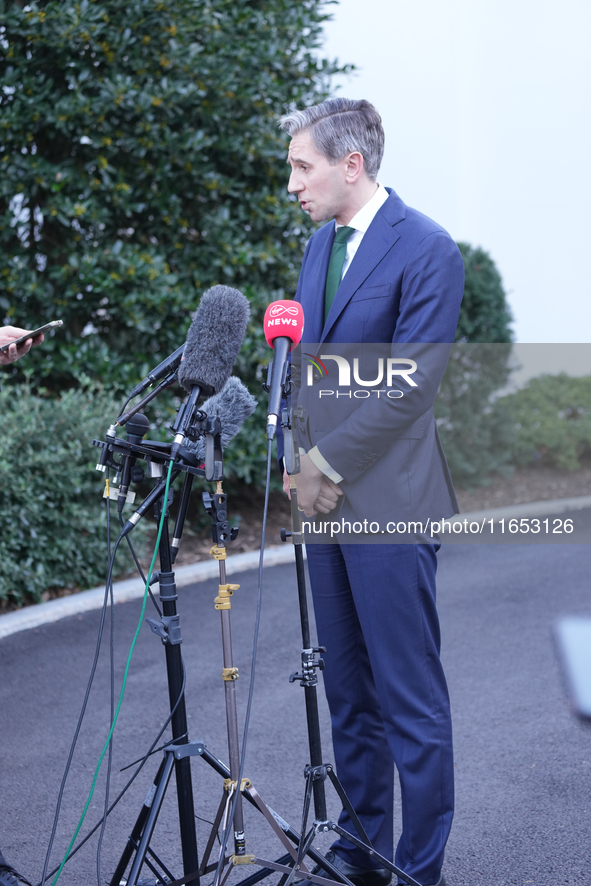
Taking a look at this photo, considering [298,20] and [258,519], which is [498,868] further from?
[298,20]

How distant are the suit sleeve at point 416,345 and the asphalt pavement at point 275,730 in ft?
5.01

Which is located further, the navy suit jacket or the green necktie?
the green necktie

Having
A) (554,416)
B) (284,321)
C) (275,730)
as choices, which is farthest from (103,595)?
(554,416)

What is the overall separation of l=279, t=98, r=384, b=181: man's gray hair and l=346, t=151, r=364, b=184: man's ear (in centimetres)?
2

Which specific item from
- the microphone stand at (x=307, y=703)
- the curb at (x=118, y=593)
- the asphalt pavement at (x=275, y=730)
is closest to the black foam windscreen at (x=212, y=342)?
the microphone stand at (x=307, y=703)

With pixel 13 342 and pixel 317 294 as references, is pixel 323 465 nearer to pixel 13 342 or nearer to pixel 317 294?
pixel 317 294

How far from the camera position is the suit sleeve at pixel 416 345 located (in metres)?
2.23

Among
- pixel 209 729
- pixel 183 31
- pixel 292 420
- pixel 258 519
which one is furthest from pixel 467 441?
pixel 292 420

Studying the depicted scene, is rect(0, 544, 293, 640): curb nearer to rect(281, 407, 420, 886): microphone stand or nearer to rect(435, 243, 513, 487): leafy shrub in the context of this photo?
rect(435, 243, 513, 487): leafy shrub

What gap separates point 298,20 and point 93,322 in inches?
127

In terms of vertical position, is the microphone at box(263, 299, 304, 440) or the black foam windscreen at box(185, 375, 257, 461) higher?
the microphone at box(263, 299, 304, 440)

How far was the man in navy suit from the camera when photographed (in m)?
2.27

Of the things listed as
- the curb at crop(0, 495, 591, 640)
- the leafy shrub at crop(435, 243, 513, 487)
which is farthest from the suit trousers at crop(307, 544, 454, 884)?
the leafy shrub at crop(435, 243, 513, 487)

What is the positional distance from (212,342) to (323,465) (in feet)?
1.74
